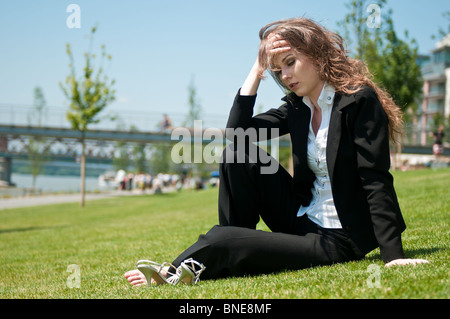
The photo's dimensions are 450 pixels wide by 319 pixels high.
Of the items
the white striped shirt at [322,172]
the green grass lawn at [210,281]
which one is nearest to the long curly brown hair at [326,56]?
the white striped shirt at [322,172]

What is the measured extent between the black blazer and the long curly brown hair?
0.42 feet

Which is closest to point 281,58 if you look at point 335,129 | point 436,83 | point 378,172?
point 335,129

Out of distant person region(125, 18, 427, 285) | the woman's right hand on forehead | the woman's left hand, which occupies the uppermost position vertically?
the woman's right hand on forehead

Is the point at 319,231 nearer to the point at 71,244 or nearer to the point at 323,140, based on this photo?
the point at 323,140

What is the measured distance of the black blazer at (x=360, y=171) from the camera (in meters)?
2.74

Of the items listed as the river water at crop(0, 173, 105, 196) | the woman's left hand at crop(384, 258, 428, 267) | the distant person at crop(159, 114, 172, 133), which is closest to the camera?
the woman's left hand at crop(384, 258, 428, 267)

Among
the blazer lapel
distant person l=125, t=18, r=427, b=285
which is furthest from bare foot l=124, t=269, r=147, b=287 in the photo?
the blazer lapel

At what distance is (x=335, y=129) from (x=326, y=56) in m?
0.51

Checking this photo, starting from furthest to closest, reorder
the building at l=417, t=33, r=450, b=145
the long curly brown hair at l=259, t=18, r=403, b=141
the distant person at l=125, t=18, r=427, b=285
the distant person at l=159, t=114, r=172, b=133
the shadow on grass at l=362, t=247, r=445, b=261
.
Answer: the building at l=417, t=33, r=450, b=145 < the distant person at l=159, t=114, r=172, b=133 < the shadow on grass at l=362, t=247, r=445, b=261 < the long curly brown hair at l=259, t=18, r=403, b=141 < the distant person at l=125, t=18, r=427, b=285

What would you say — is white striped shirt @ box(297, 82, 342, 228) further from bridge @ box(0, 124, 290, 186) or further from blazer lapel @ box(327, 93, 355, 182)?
bridge @ box(0, 124, 290, 186)

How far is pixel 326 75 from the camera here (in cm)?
300

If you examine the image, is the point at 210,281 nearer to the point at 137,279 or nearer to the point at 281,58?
the point at 137,279

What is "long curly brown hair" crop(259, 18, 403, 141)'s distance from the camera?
2.95 meters
